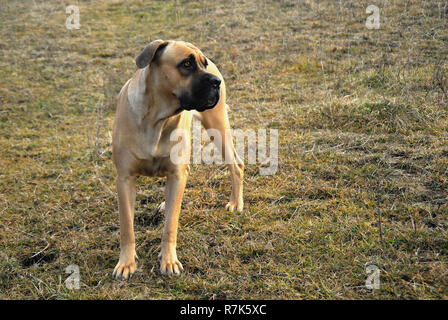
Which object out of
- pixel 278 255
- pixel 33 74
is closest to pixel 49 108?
pixel 33 74

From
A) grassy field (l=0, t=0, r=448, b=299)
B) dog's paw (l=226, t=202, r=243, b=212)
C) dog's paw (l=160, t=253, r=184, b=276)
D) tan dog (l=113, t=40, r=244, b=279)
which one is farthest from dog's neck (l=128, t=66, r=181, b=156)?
dog's paw (l=226, t=202, r=243, b=212)

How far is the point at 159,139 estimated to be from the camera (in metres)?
3.11

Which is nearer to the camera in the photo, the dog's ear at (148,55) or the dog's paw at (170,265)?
the dog's ear at (148,55)

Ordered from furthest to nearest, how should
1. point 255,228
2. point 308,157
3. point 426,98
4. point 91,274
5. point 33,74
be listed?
point 33,74 < point 426,98 < point 308,157 < point 255,228 < point 91,274

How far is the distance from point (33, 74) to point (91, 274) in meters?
5.87

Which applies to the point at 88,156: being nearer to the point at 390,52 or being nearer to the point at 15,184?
the point at 15,184

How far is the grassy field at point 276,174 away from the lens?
Answer: 9.55 feet

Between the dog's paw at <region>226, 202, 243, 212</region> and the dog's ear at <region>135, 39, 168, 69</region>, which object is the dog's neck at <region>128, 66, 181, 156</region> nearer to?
Result: the dog's ear at <region>135, 39, 168, 69</region>

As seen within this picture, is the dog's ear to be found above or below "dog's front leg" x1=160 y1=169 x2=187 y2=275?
above

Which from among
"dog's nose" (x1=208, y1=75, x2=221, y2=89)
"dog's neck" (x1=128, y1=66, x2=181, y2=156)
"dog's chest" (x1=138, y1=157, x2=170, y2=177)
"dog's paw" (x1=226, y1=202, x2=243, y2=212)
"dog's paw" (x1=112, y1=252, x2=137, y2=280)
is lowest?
"dog's paw" (x1=112, y1=252, x2=137, y2=280)

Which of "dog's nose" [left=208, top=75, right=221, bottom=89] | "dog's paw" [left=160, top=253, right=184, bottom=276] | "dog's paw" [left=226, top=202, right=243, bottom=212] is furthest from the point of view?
"dog's paw" [left=226, top=202, right=243, bottom=212]

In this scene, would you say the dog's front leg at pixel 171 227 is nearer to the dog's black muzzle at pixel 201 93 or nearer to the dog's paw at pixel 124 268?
the dog's paw at pixel 124 268

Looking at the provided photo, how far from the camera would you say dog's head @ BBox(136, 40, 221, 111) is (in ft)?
9.48

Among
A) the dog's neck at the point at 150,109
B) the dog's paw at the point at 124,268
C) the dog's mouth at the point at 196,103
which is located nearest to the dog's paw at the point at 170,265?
the dog's paw at the point at 124,268
